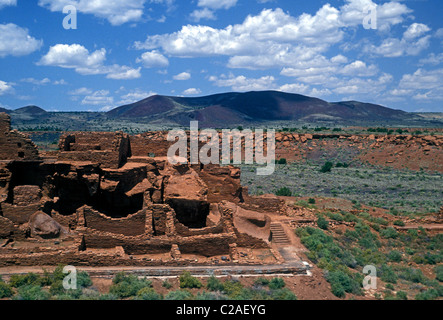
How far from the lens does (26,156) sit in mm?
18062

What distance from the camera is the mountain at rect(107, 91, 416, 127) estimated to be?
134m

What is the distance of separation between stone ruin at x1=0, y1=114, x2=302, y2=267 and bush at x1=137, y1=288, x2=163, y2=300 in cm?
206

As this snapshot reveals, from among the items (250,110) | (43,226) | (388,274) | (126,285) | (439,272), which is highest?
(250,110)

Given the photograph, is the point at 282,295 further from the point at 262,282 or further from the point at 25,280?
the point at 25,280

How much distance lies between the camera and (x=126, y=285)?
529 inches

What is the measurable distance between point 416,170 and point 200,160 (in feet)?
135

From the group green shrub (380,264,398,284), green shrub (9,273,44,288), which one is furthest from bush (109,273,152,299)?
green shrub (380,264,398,284)

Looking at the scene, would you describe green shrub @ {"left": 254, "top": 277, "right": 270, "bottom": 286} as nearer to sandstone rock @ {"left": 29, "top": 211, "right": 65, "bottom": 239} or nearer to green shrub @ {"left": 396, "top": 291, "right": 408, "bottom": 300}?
green shrub @ {"left": 396, "top": 291, "right": 408, "bottom": 300}

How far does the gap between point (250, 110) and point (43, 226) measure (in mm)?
150125

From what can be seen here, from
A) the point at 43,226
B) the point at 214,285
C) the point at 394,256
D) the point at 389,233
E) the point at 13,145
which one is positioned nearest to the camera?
the point at 214,285

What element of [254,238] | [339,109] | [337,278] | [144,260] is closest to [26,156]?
[144,260]

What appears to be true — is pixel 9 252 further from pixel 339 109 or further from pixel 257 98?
pixel 257 98

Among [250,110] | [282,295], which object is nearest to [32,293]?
[282,295]
